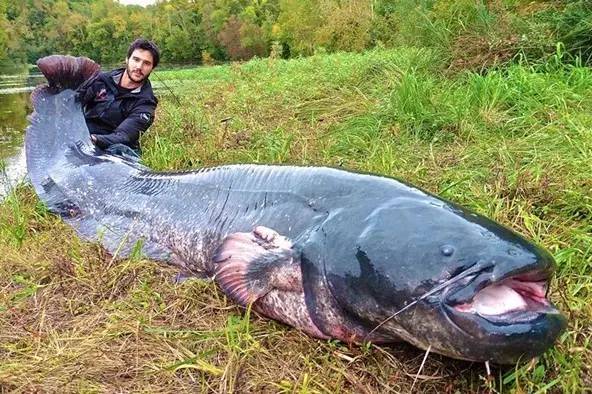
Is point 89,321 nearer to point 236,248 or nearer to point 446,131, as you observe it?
point 236,248

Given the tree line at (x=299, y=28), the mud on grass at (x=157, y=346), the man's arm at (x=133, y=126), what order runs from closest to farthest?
the mud on grass at (x=157, y=346)
the man's arm at (x=133, y=126)
the tree line at (x=299, y=28)

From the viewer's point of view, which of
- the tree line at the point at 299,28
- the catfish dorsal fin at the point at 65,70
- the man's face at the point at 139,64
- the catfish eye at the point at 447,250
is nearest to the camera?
the catfish eye at the point at 447,250

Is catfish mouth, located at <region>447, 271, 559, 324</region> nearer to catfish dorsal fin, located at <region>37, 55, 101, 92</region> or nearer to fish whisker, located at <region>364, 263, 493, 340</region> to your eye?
fish whisker, located at <region>364, 263, 493, 340</region>

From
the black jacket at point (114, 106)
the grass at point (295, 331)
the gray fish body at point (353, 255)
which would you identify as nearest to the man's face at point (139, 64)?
the black jacket at point (114, 106)

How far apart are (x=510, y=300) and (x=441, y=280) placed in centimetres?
21

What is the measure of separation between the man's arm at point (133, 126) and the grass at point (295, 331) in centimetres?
16

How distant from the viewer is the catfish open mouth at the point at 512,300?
1.70 meters

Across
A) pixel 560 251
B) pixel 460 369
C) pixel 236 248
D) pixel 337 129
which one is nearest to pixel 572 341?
pixel 460 369

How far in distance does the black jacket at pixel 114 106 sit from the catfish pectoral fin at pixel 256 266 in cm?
311

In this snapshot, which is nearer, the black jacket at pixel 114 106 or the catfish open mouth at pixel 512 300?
the catfish open mouth at pixel 512 300

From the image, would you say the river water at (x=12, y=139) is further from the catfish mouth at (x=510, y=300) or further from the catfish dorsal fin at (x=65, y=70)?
the catfish mouth at (x=510, y=300)

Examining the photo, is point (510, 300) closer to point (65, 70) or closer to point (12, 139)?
point (65, 70)

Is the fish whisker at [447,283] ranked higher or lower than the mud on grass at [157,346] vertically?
higher

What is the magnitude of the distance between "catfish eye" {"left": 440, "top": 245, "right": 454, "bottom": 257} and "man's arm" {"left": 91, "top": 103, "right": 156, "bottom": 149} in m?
3.56
